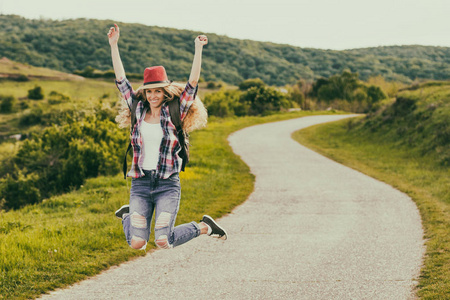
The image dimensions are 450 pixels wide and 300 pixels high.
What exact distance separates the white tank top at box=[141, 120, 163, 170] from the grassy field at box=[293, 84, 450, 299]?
12.8 feet

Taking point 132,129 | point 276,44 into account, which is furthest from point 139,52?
point 132,129

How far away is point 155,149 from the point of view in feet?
14.7

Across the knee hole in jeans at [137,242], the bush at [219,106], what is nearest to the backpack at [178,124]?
the knee hole in jeans at [137,242]

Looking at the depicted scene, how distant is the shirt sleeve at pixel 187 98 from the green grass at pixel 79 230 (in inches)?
128

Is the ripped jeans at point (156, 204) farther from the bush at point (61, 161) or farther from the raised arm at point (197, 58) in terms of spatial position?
the bush at point (61, 161)

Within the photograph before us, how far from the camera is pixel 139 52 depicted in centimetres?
14138

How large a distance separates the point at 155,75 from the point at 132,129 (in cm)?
61

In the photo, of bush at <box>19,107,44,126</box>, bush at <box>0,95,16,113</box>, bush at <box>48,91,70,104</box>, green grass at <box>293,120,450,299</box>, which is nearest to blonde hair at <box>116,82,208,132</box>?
green grass at <box>293,120,450,299</box>

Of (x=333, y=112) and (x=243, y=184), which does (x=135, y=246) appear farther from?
(x=333, y=112)

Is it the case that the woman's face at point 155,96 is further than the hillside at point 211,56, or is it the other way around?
the hillside at point 211,56

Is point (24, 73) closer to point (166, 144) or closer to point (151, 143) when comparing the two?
point (151, 143)

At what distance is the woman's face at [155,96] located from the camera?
4.46 m

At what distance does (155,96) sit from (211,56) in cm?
14278

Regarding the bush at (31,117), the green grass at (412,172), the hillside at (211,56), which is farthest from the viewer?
the hillside at (211,56)
